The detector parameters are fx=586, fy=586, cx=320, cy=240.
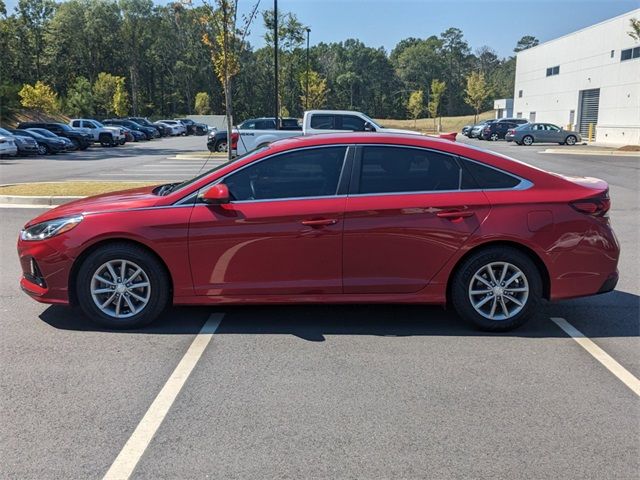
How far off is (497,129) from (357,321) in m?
42.9

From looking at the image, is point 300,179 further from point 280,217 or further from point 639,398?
point 639,398

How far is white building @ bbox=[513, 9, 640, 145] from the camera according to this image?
39594 millimetres

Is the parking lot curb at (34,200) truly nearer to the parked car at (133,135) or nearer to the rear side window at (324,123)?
the rear side window at (324,123)

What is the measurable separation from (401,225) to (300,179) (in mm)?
937

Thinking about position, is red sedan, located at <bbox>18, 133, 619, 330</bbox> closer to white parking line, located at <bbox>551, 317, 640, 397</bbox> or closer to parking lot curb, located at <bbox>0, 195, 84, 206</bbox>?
white parking line, located at <bbox>551, 317, 640, 397</bbox>

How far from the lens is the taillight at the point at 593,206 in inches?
194

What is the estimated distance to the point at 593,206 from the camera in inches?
195

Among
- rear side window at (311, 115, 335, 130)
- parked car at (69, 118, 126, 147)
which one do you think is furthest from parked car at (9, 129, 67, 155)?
rear side window at (311, 115, 335, 130)

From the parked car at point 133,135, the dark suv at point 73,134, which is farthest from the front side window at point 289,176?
the parked car at point 133,135

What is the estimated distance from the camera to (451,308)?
5590 mm

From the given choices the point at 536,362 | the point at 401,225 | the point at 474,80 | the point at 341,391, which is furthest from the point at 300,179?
the point at 474,80

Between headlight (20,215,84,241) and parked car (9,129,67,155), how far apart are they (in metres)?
27.5

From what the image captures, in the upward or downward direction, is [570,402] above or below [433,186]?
below

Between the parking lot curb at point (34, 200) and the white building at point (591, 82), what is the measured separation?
3634 centimetres
